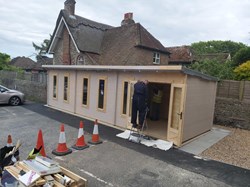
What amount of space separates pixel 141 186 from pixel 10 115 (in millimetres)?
8419

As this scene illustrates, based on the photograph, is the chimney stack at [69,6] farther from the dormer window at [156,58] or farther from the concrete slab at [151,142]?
the concrete slab at [151,142]

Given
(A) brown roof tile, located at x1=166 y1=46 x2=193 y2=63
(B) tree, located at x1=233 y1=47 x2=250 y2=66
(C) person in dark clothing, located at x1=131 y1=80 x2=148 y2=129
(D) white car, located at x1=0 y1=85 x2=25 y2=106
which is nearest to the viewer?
(C) person in dark clothing, located at x1=131 y1=80 x2=148 y2=129

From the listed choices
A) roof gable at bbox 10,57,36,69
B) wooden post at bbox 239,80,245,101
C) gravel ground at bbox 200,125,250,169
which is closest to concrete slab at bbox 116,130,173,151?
gravel ground at bbox 200,125,250,169

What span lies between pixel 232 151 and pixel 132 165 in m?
3.44

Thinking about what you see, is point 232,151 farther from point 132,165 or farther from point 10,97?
point 10,97

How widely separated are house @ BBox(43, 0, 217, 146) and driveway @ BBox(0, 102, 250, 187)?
121 centimetres

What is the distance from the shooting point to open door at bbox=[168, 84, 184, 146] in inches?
251

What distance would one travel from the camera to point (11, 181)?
3.53 meters

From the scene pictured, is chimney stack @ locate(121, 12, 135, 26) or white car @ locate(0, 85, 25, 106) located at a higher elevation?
chimney stack @ locate(121, 12, 135, 26)

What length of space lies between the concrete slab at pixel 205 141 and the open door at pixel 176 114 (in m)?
0.42

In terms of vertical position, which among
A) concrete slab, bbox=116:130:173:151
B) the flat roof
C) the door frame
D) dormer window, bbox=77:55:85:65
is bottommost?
concrete slab, bbox=116:130:173:151

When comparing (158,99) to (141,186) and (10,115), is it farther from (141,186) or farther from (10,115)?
(10,115)

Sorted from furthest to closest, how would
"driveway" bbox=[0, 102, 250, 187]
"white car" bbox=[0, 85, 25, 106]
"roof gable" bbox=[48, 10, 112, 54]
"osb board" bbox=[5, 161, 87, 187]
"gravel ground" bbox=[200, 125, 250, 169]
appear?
"roof gable" bbox=[48, 10, 112, 54]
"white car" bbox=[0, 85, 25, 106]
"gravel ground" bbox=[200, 125, 250, 169]
"driveway" bbox=[0, 102, 250, 187]
"osb board" bbox=[5, 161, 87, 187]

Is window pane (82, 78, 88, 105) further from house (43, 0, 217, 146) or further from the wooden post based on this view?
the wooden post
